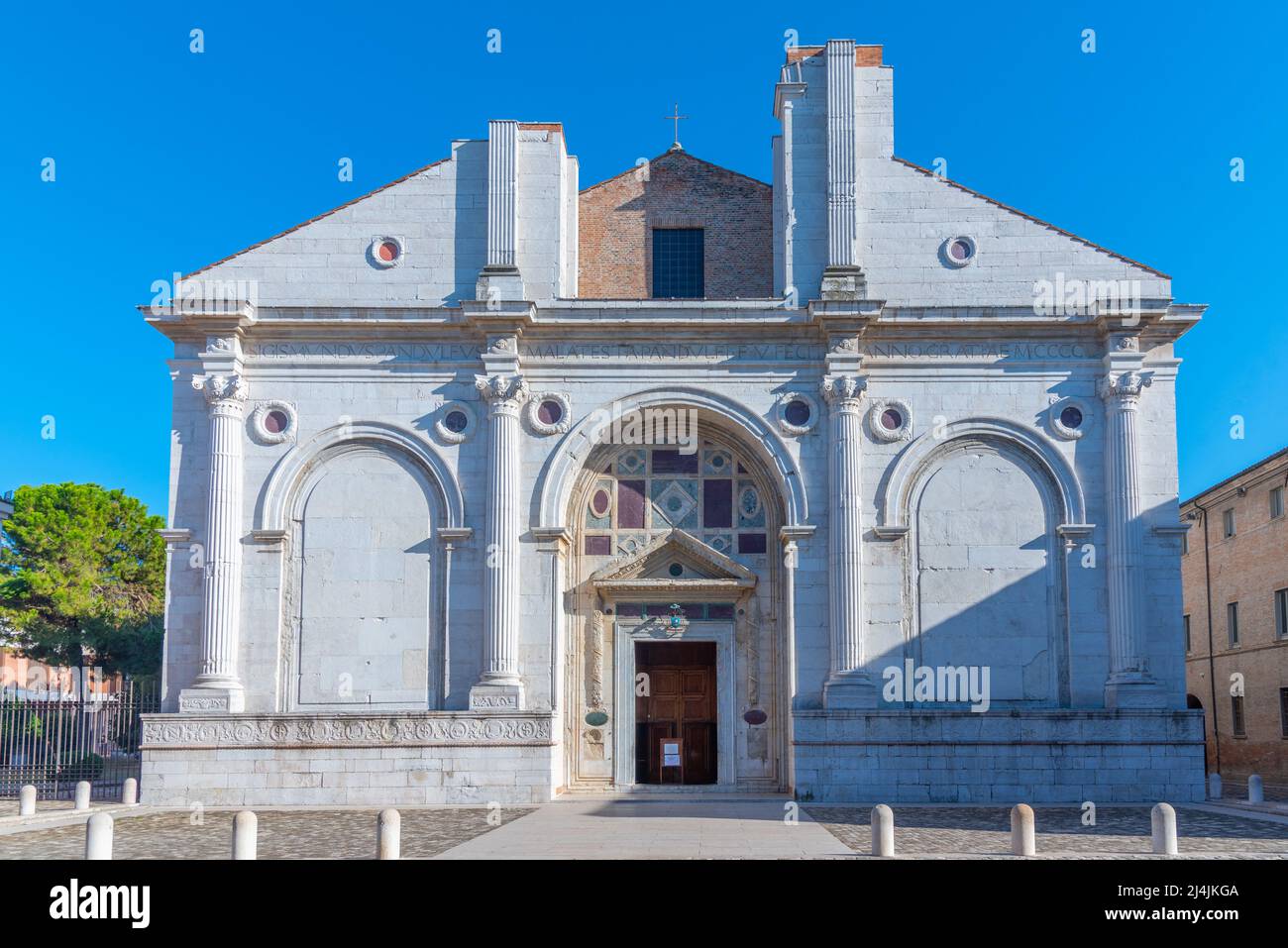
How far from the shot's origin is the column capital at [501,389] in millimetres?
25000

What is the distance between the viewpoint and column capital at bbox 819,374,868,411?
81.8 feet

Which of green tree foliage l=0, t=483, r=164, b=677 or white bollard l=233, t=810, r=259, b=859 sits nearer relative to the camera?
white bollard l=233, t=810, r=259, b=859

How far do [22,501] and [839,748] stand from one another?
103ft

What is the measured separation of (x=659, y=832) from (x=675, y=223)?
14.4 metres

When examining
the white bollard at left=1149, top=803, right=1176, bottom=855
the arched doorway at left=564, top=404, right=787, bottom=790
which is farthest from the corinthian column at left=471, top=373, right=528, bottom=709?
the white bollard at left=1149, top=803, right=1176, bottom=855

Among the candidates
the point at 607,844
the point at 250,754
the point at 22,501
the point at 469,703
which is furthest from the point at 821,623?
the point at 22,501

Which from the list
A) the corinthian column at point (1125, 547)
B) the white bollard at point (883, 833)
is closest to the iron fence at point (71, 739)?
the white bollard at point (883, 833)

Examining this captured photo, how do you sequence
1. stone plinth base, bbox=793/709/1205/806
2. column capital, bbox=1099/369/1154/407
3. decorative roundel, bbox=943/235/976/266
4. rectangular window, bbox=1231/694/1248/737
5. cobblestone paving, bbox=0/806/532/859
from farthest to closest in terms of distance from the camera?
rectangular window, bbox=1231/694/1248/737, decorative roundel, bbox=943/235/976/266, column capital, bbox=1099/369/1154/407, stone plinth base, bbox=793/709/1205/806, cobblestone paving, bbox=0/806/532/859

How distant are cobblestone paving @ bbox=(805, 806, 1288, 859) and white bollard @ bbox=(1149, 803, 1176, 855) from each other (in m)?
0.21

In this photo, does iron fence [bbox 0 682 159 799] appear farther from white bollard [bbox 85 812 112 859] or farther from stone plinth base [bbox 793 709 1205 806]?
stone plinth base [bbox 793 709 1205 806]

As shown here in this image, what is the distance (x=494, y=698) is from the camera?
78.6 ft

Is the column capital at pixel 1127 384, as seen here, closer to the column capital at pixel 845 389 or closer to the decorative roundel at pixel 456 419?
the column capital at pixel 845 389

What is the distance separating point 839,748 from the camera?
23.8 m

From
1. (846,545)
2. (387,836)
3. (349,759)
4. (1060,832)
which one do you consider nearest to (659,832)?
(387,836)
